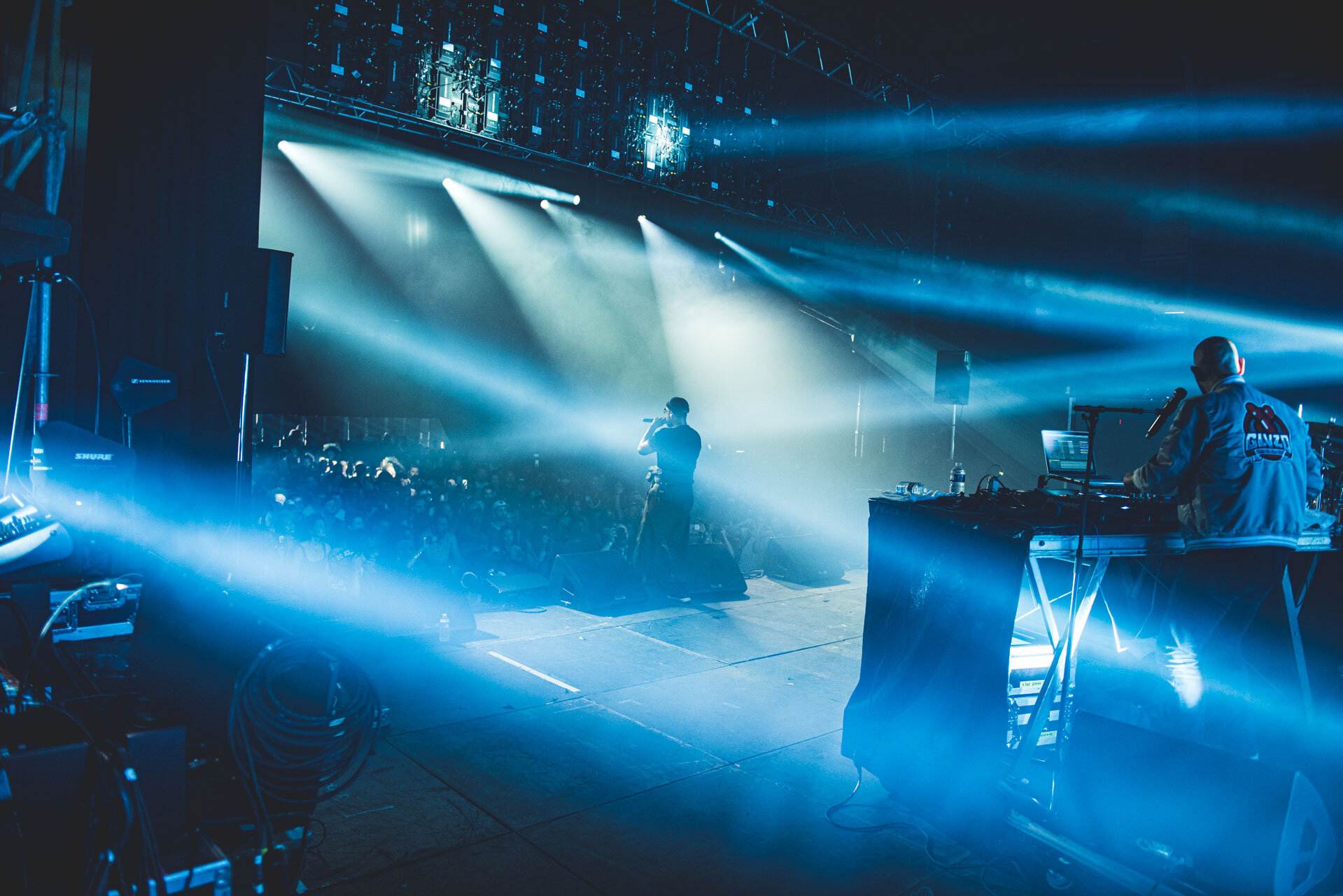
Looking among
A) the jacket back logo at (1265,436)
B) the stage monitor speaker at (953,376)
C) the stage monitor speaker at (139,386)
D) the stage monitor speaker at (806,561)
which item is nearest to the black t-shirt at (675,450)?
the stage monitor speaker at (806,561)

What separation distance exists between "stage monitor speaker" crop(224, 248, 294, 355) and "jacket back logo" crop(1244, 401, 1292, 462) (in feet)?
15.7

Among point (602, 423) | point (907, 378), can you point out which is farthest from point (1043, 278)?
point (602, 423)


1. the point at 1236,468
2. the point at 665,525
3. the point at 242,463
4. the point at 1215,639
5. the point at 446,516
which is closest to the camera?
the point at 1236,468

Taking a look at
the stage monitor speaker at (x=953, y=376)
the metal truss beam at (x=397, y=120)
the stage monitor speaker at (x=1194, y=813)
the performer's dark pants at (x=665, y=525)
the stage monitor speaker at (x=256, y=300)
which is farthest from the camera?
the stage monitor speaker at (x=953, y=376)

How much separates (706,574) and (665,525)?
1.88 feet

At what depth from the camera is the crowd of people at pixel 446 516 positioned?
6.05m

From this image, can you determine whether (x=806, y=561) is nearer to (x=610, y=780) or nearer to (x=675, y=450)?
(x=675, y=450)

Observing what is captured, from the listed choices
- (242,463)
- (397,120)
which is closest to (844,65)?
(397,120)

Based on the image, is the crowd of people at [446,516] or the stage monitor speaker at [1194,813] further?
the crowd of people at [446,516]

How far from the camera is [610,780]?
3434 millimetres

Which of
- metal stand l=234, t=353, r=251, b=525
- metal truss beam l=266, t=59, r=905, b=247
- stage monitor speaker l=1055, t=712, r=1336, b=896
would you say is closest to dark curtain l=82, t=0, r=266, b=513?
metal stand l=234, t=353, r=251, b=525

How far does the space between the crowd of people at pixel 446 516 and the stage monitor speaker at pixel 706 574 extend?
0.64 m

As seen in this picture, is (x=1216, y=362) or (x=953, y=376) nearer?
(x=1216, y=362)

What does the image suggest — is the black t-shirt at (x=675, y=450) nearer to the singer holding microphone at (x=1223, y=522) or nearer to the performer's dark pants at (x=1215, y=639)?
the singer holding microphone at (x=1223, y=522)
